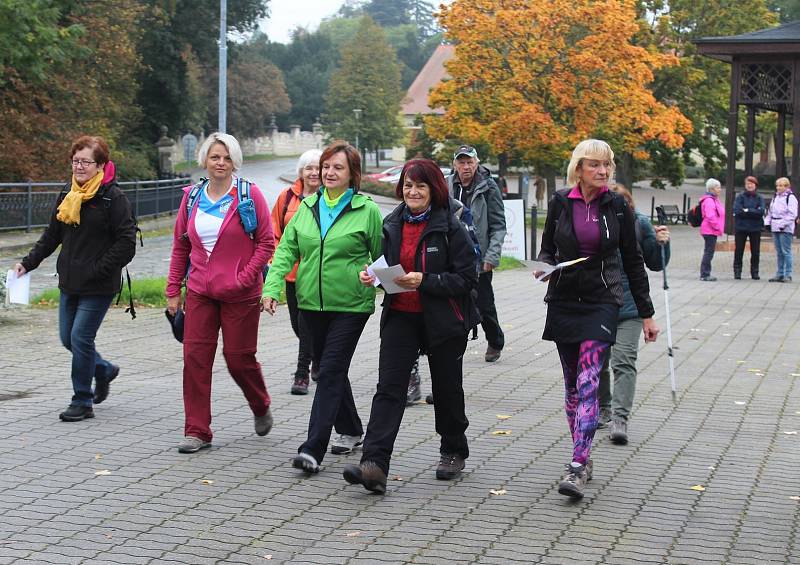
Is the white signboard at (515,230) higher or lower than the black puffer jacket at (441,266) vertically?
lower

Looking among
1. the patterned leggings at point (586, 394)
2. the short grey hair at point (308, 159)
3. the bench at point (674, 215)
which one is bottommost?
the bench at point (674, 215)

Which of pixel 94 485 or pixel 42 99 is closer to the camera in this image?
pixel 94 485

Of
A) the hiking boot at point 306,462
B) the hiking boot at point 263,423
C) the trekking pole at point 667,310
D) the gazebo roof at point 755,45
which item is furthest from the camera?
the gazebo roof at point 755,45

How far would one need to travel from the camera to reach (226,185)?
7270mm

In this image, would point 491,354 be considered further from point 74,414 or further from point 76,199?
point 76,199

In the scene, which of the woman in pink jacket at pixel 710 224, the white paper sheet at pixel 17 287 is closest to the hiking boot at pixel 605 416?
the white paper sheet at pixel 17 287

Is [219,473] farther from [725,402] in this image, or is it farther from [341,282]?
[725,402]

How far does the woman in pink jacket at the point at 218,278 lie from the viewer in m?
7.16

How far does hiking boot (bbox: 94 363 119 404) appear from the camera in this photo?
855 cm

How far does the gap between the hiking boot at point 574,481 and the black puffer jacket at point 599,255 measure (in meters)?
0.84

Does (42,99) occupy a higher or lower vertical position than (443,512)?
higher

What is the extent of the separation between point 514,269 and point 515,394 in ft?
44.4

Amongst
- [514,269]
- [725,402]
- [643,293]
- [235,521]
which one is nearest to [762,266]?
[514,269]

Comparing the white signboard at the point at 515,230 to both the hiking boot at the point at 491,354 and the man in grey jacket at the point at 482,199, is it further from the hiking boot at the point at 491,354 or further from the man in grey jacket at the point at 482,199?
the man in grey jacket at the point at 482,199
